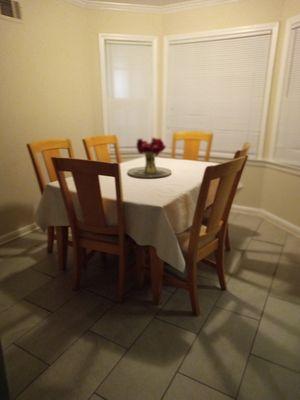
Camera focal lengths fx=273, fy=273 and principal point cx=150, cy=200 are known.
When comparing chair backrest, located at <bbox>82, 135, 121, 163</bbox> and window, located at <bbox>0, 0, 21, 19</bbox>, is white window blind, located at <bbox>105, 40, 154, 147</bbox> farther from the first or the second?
window, located at <bbox>0, 0, 21, 19</bbox>

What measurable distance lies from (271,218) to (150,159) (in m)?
1.82

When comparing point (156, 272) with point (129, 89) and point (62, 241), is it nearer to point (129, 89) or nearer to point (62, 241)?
point (62, 241)

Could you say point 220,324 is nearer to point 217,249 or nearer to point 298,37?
point 217,249

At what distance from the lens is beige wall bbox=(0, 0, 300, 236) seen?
8.50ft

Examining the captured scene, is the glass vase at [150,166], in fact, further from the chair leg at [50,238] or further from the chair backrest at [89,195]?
the chair leg at [50,238]

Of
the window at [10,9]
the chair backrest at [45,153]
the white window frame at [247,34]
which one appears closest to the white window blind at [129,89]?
the white window frame at [247,34]

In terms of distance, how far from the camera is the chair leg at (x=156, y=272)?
171cm

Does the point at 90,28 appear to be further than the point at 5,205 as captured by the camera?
Yes

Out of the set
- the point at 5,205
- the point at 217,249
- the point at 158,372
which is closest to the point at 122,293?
the point at 158,372

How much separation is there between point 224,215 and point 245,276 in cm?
64

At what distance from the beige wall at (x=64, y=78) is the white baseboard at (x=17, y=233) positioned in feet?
0.20

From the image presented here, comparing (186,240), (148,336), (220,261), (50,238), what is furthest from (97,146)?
(148,336)

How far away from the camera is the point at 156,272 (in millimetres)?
1748

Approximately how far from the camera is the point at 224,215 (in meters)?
1.87
